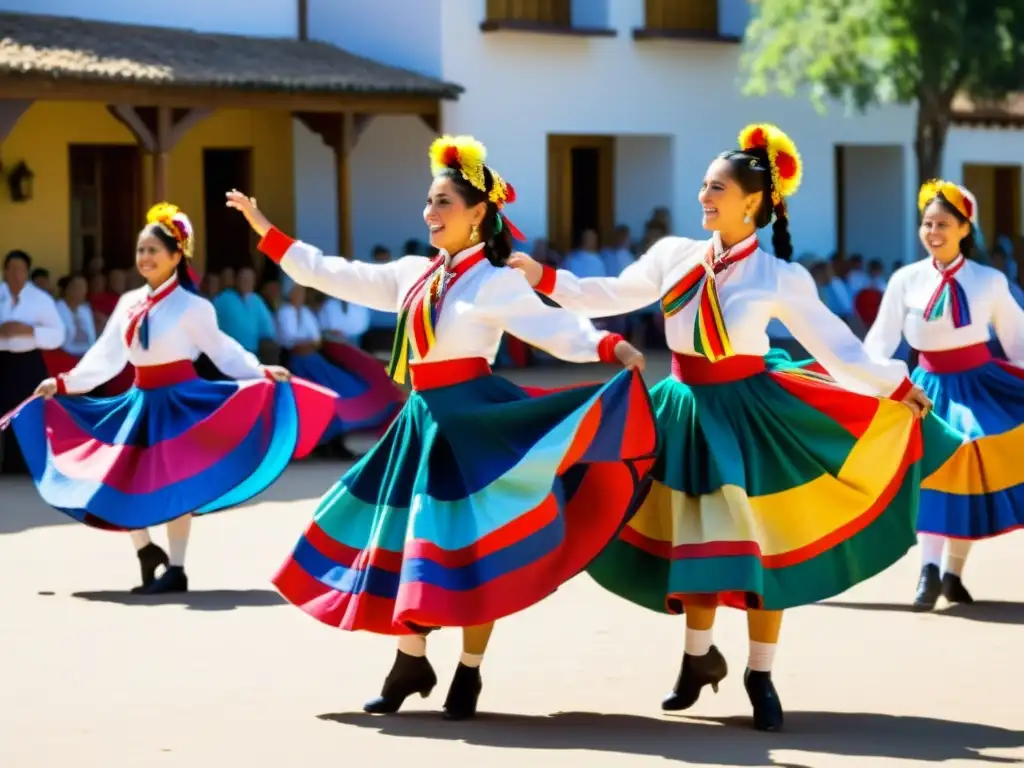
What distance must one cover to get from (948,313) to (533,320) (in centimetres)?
282

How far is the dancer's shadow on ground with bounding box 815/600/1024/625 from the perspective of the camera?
8.41 meters

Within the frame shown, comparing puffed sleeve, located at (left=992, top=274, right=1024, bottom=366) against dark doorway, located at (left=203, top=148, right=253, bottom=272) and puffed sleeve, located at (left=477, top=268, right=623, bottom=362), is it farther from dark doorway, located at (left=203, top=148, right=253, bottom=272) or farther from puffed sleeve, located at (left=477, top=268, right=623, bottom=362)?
dark doorway, located at (left=203, top=148, right=253, bottom=272)

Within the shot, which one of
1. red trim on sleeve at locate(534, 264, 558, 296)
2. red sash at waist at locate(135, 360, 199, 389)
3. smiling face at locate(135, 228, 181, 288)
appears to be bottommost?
red sash at waist at locate(135, 360, 199, 389)

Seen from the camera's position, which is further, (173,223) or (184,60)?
(184,60)

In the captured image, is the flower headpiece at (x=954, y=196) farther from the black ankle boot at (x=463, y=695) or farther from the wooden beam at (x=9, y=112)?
the wooden beam at (x=9, y=112)

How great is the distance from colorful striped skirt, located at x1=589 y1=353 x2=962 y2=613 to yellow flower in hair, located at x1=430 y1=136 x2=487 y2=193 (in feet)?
2.70

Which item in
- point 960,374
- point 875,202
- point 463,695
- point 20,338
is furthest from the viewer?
point 875,202

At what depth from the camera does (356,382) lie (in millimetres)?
15695

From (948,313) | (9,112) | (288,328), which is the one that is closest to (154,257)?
(948,313)

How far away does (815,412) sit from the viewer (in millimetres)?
6668

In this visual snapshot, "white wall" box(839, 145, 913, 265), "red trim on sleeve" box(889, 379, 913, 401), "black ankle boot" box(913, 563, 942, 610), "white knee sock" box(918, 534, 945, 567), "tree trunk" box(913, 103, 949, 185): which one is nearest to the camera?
"red trim on sleeve" box(889, 379, 913, 401)

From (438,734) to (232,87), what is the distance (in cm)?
1345

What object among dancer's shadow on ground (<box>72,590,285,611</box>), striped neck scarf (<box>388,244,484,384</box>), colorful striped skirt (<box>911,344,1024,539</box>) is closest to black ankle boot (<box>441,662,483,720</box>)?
striped neck scarf (<box>388,244,484,384</box>)

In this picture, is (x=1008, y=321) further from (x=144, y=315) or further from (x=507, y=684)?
(x=144, y=315)
